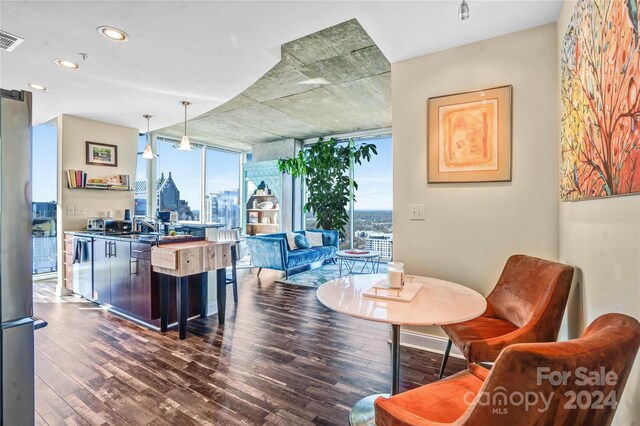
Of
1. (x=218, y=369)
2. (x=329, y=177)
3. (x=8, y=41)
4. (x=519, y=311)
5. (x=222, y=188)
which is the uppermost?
(x=8, y=41)

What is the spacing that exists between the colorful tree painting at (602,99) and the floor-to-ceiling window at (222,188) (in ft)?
21.4

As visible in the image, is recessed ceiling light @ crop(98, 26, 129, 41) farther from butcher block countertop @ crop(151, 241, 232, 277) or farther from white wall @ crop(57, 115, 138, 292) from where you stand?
white wall @ crop(57, 115, 138, 292)

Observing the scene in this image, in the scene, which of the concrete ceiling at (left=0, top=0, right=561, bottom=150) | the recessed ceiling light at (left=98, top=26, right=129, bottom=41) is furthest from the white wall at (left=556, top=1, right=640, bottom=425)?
the recessed ceiling light at (left=98, top=26, right=129, bottom=41)

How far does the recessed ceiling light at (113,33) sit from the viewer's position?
2.23m

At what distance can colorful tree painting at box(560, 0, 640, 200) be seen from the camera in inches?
35.4

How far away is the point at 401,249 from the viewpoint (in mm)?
2689

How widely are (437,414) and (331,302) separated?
65 centimetres

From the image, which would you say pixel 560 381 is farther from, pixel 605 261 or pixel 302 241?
pixel 302 241

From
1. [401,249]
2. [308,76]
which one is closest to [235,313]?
[401,249]

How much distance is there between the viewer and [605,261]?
1221mm

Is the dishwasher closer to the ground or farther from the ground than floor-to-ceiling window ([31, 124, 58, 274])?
closer to the ground

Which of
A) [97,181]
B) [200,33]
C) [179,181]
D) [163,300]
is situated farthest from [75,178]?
[200,33]

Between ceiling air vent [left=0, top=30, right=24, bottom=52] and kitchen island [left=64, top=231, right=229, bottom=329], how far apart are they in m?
1.86

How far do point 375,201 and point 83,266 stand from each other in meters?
5.10
